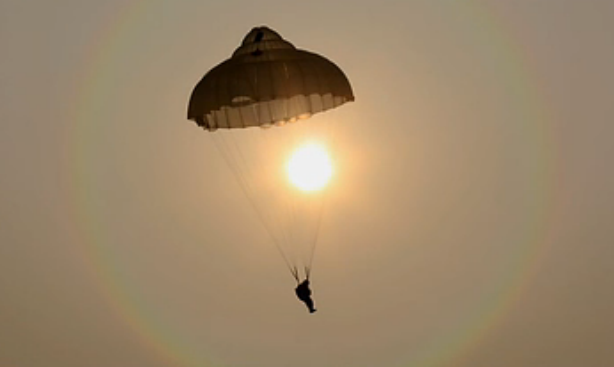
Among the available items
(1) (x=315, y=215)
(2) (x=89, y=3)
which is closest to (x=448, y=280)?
(1) (x=315, y=215)

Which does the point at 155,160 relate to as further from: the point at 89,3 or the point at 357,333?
the point at 357,333

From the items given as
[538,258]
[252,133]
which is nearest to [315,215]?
[252,133]

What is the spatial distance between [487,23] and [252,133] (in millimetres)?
3170

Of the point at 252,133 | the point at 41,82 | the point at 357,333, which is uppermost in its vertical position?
the point at 41,82

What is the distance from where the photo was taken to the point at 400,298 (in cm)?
1203

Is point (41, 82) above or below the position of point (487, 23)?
above

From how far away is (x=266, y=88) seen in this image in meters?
8.07

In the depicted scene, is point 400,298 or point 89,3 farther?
point 400,298

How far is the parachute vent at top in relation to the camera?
26.6 feet

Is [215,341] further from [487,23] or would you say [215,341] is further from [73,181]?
[487,23]

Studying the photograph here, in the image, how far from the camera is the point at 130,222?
11.8 m

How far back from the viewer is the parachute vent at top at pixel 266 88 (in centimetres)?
812

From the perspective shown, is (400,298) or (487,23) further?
(400,298)

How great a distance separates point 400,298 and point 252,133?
2.89 m
